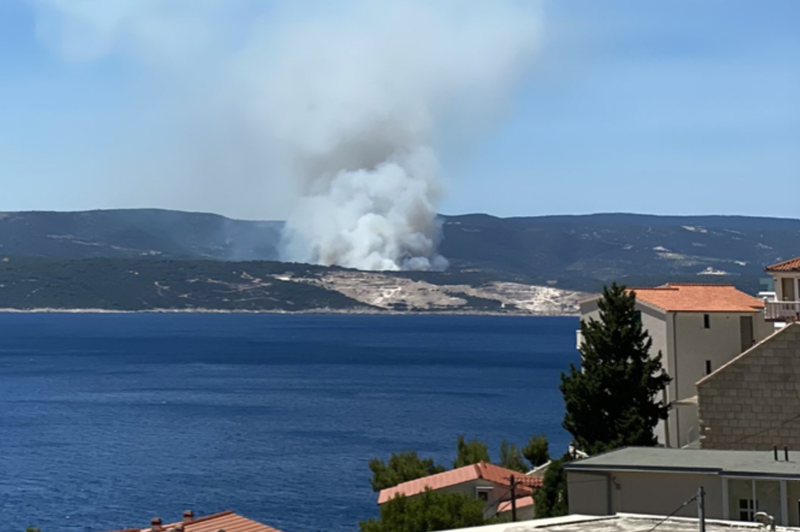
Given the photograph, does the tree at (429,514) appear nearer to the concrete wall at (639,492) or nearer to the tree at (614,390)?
the tree at (614,390)

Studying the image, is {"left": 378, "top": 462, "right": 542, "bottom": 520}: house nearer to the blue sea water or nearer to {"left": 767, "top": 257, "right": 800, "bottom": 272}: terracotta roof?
{"left": 767, "top": 257, "right": 800, "bottom": 272}: terracotta roof

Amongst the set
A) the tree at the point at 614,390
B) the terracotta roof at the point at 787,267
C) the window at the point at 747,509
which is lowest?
the window at the point at 747,509

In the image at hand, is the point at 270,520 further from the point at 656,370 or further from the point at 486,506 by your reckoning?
the point at 656,370

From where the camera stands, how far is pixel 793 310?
108ft

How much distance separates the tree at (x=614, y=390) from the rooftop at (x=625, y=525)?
488 inches

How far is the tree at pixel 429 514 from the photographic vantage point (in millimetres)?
32219

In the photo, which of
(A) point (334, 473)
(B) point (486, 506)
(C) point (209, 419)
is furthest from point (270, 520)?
(C) point (209, 419)

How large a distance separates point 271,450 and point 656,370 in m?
52.0

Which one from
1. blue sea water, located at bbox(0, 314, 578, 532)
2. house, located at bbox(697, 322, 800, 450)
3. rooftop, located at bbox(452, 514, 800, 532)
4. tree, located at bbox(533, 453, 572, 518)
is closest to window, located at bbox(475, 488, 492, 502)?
tree, located at bbox(533, 453, 572, 518)

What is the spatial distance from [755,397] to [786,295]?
5.47 meters

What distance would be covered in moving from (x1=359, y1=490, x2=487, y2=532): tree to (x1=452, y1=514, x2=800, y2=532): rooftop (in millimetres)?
9865

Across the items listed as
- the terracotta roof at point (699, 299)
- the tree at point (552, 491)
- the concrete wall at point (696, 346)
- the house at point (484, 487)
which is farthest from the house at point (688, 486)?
the house at point (484, 487)

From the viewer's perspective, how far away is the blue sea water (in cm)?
6362

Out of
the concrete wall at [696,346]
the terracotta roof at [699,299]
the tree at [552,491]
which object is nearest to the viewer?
the tree at [552,491]
